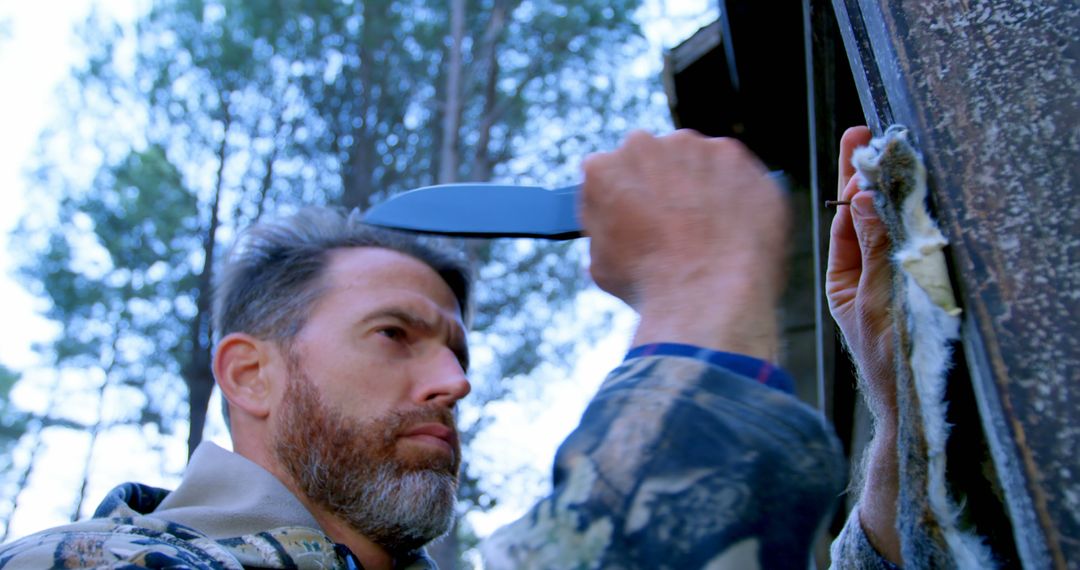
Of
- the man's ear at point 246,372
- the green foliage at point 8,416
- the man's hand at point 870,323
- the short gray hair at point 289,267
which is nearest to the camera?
the man's hand at point 870,323

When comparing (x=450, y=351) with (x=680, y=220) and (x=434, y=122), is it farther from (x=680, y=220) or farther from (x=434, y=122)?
(x=434, y=122)

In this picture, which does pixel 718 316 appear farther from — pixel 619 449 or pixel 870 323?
pixel 870 323

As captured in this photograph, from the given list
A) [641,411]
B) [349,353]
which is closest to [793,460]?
[641,411]

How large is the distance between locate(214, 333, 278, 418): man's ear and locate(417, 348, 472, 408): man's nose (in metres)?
0.36

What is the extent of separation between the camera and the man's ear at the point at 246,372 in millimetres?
1864

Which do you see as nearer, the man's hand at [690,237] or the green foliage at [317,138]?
the man's hand at [690,237]

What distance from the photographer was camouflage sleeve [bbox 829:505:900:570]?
3.52 feet

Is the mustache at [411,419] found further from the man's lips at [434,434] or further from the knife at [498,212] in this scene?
the knife at [498,212]

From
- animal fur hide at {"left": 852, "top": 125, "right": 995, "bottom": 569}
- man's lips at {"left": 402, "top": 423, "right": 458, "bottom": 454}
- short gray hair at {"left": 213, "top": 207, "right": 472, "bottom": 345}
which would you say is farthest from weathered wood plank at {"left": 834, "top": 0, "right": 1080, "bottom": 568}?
short gray hair at {"left": 213, "top": 207, "right": 472, "bottom": 345}

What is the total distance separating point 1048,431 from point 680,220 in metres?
0.39

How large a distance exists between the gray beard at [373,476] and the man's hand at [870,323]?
2.76ft

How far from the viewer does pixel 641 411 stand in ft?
2.41

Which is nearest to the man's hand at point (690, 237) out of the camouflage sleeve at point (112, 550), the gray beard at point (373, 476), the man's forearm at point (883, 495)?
the man's forearm at point (883, 495)

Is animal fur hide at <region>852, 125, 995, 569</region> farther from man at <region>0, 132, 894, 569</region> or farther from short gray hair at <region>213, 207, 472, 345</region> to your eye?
short gray hair at <region>213, 207, 472, 345</region>
